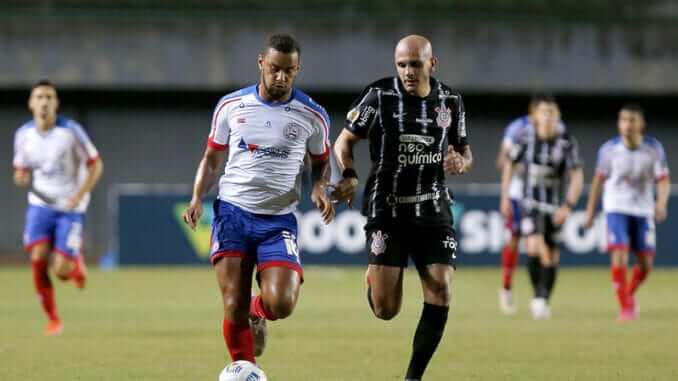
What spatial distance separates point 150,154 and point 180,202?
18.7 feet

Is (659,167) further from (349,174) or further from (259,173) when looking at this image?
(259,173)

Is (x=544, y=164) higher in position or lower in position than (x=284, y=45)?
lower

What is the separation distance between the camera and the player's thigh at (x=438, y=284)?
7.93 metres

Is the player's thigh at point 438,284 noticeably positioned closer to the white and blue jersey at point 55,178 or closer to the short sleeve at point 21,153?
the white and blue jersey at point 55,178

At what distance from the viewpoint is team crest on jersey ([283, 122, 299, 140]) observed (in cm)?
780

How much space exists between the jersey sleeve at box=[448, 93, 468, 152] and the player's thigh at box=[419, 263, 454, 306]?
779 millimetres

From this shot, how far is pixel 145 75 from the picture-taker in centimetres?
2625

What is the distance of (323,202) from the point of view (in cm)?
771

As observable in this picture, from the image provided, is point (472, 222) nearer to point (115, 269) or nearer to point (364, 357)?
point (115, 269)

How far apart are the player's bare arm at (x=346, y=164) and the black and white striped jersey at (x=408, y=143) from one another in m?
0.06

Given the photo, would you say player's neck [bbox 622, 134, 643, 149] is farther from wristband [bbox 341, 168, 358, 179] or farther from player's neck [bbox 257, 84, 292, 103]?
player's neck [bbox 257, 84, 292, 103]

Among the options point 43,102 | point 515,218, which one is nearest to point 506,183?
point 515,218

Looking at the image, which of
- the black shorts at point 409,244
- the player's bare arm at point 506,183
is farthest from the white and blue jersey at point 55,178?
the black shorts at point 409,244

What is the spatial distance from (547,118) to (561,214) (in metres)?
1.05
